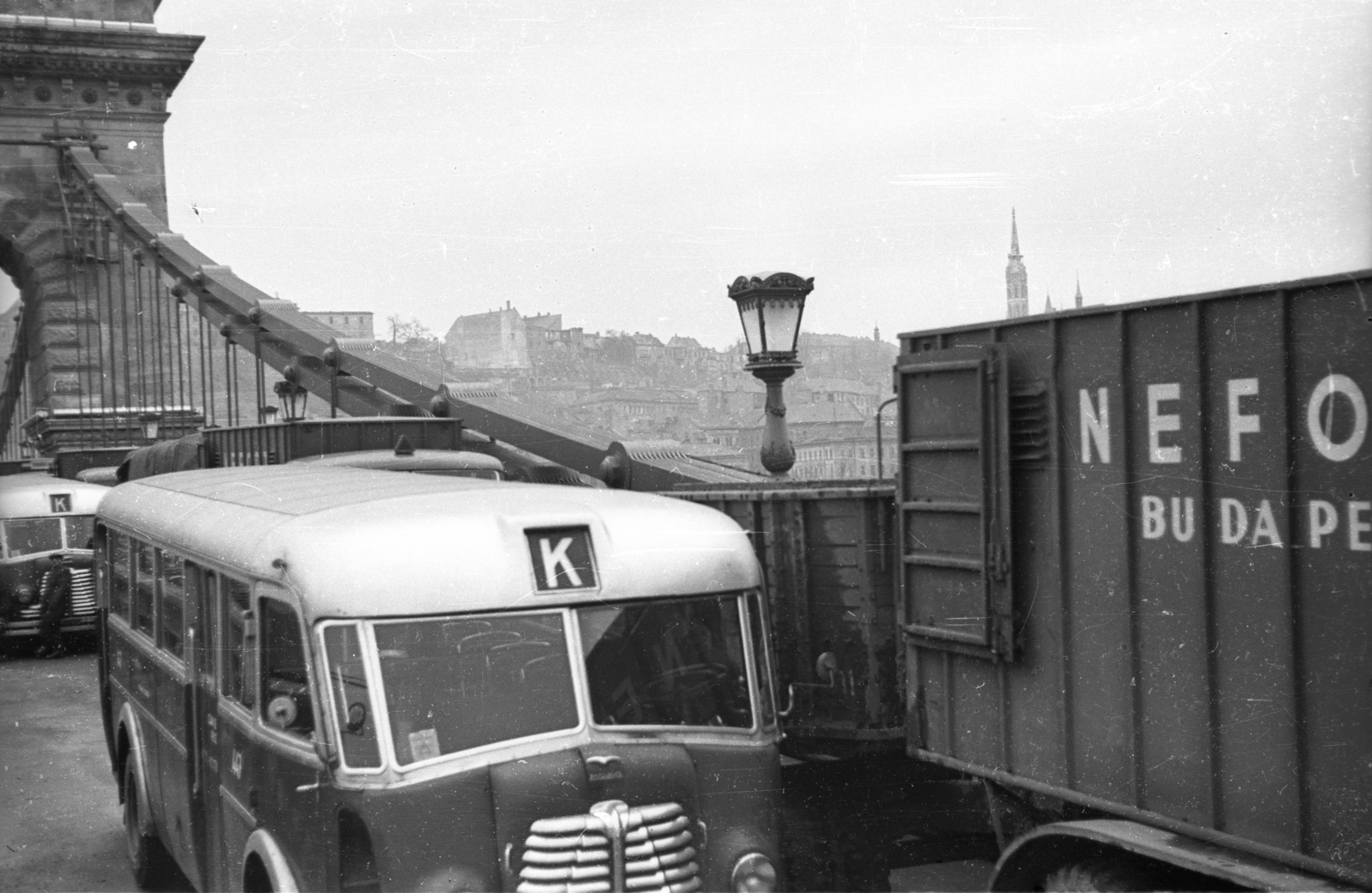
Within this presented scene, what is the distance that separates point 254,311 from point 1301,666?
19.6 metres

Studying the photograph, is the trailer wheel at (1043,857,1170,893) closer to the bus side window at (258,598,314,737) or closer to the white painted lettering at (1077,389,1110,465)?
the white painted lettering at (1077,389,1110,465)

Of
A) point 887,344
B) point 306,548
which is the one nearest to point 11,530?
point 887,344

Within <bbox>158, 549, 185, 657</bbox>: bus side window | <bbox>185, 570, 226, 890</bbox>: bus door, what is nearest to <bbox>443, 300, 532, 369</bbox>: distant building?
<bbox>158, 549, 185, 657</bbox>: bus side window

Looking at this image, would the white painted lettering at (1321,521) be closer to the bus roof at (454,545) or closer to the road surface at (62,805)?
the bus roof at (454,545)

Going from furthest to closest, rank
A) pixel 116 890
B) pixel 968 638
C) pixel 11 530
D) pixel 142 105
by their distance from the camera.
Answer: pixel 142 105 < pixel 11 530 < pixel 116 890 < pixel 968 638

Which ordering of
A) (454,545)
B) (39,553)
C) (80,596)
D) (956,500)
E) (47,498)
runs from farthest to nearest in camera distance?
1. (47,498)
2. (39,553)
3. (80,596)
4. (956,500)
5. (454,545)

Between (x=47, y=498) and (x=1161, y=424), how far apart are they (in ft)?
56.5

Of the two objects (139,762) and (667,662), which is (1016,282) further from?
(139,762)

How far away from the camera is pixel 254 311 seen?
71.6 ft

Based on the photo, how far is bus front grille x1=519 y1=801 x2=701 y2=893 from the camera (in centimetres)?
471

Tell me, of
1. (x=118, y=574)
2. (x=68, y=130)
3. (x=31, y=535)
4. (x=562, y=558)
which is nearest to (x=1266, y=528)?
(x=562, y=558)

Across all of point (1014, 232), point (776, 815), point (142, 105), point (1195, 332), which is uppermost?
point (142, 105)

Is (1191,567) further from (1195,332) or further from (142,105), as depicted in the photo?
(142,105)

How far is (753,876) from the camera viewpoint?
17.0ft
